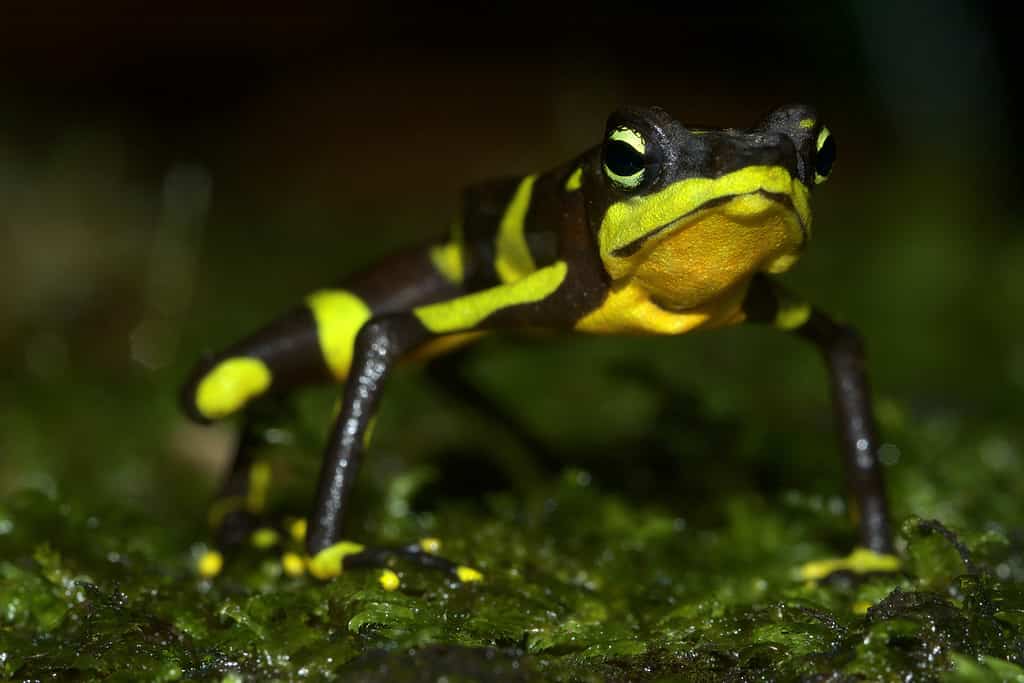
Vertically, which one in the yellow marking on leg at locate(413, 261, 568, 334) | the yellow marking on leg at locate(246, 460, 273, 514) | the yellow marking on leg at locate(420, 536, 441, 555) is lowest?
the yellow marking on leg at locate(420, 536, 441, 555)

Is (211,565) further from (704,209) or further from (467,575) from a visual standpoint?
(704,209)

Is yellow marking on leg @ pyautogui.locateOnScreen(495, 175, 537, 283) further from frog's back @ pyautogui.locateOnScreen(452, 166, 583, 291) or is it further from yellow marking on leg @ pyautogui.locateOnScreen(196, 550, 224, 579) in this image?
yellow marking on leg @ pyautogui.locateOnScreen(196, 550, 224, 579)

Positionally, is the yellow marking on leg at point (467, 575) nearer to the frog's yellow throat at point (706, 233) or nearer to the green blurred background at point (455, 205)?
the frog's yellow throat at point (706, 233)

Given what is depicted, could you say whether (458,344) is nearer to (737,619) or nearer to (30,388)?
(737,619)

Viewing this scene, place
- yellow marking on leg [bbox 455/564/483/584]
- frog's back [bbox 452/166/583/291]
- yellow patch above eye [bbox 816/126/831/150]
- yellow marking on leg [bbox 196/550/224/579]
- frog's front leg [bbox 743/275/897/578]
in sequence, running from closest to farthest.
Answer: yellow patch above eye [bbox 816/126/831/150] → yellow marking on leg [bbox 455/564/483/584] → frog's back [bbox 452/166/583/291] → frog's front leg [bbox 743/275/897/578] → yellow marking on leg [bbox 196/550/224/579]

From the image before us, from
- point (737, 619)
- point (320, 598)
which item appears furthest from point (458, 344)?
point (737, 619)

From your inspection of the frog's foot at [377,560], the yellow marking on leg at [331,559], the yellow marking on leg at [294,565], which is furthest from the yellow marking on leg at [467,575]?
the yellow marking on leg at [294,565]

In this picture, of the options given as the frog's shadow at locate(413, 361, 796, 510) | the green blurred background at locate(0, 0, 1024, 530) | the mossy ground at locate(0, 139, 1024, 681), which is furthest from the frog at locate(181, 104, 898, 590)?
the frog's shadow at locate(413, 361, 796, 510)
